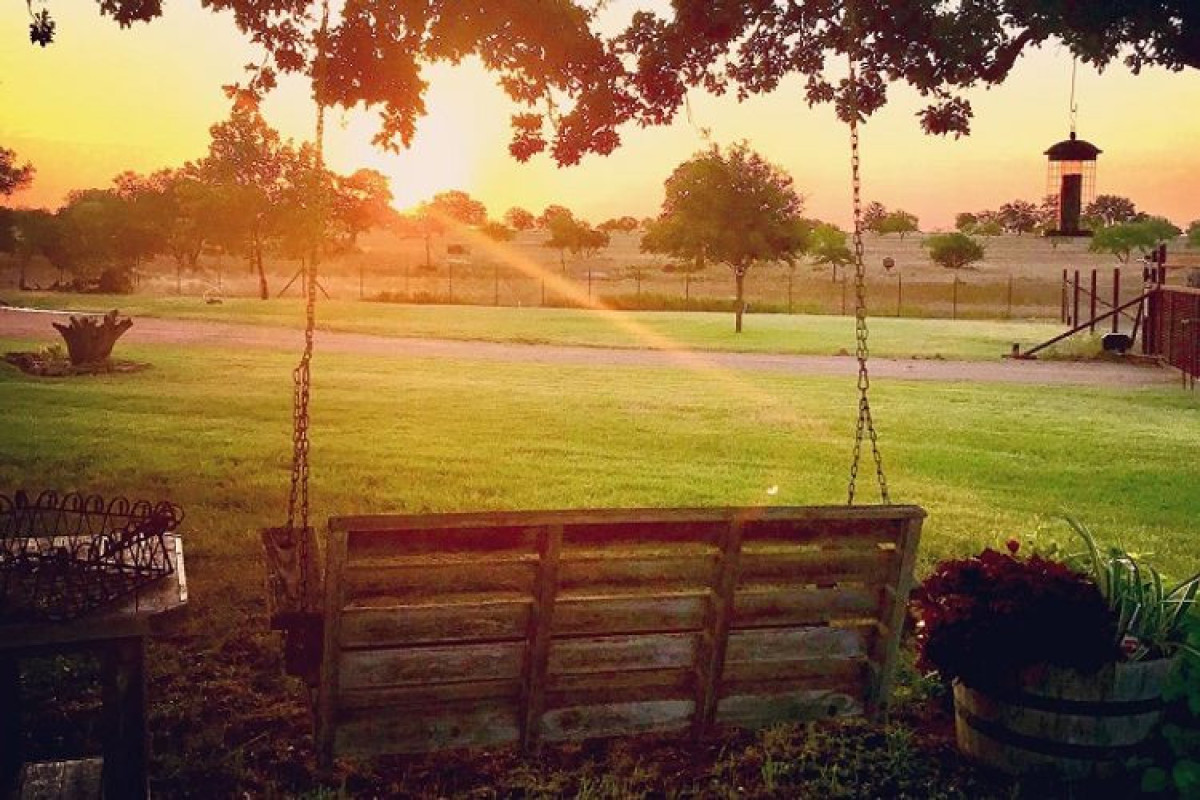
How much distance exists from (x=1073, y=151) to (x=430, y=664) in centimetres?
1484

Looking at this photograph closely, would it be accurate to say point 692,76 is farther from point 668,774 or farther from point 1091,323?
point 1091,323

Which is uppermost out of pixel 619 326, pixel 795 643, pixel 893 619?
pixel 619 326

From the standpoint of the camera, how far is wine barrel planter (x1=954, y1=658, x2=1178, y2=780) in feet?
16.8

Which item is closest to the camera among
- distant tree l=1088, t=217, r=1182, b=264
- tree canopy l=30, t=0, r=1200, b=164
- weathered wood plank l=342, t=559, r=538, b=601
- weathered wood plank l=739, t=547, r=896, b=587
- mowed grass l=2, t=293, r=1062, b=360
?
weathered wood plank l=342, t=559, r=538, b=601

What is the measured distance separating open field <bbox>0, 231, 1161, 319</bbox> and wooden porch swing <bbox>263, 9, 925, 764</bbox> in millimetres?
54761

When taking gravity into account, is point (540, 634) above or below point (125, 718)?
above

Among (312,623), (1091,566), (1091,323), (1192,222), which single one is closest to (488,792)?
(312,623)

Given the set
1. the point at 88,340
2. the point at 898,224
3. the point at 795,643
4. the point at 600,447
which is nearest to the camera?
the point at 795,643

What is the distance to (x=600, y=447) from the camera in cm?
1612

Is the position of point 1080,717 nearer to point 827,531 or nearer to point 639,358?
point 827,531

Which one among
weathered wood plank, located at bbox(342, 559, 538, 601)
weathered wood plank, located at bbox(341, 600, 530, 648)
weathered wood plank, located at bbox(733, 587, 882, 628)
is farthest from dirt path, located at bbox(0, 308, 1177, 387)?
weathered wood plank, located at bbox(342, 559, 538, 601)

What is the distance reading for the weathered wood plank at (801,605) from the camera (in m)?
5.25

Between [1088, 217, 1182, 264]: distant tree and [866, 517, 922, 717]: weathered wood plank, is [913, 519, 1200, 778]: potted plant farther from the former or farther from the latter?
[1088, 217, 1182, 264]: distant tree

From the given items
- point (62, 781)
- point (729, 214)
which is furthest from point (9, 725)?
point (729, 214)
